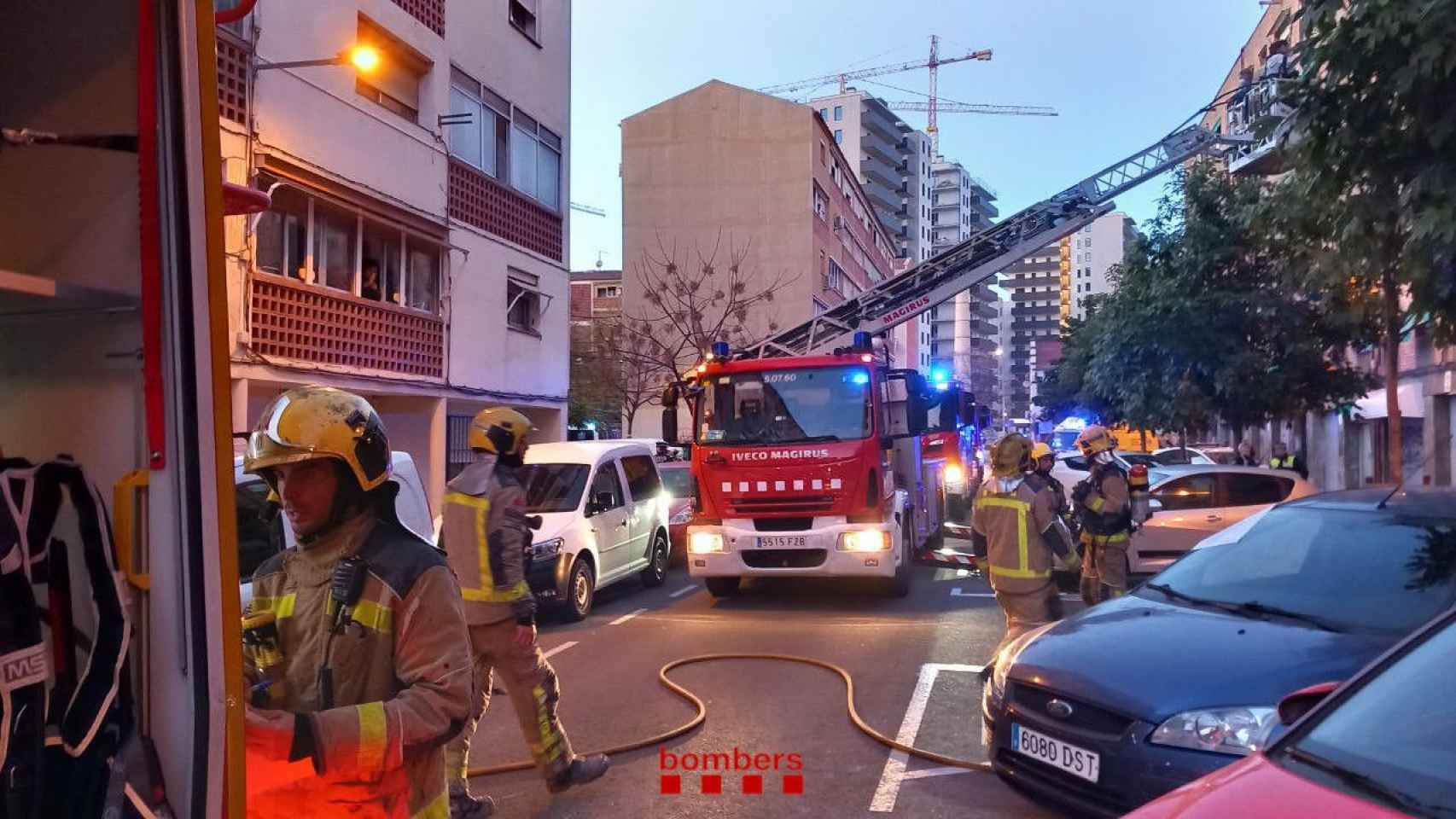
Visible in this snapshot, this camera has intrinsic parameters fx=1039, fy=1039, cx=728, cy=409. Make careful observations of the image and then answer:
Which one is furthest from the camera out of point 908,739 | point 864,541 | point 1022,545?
point 864,541

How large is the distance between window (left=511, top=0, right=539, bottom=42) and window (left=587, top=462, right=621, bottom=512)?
9848mm

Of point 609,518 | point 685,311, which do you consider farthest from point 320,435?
point 685,311

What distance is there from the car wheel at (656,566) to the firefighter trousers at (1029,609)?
6.67 m

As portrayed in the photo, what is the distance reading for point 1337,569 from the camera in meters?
4.84

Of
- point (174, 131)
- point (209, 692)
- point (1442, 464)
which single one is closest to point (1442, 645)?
point (209, 692)

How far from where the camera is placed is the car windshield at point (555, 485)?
35.4ft

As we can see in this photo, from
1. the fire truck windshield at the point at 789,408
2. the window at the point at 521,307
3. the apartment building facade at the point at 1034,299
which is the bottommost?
the fire truck windshield at the point at 789,408

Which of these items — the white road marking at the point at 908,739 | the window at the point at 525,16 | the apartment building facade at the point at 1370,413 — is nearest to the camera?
the white road marking at the point at 908,739

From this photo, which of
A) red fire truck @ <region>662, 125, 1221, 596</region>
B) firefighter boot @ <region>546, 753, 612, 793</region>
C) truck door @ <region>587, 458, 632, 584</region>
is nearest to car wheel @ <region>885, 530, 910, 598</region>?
red fire truck @ <region>662, 125, 1221, 596</region>

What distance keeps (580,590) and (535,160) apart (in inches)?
412

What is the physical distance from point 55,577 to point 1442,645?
3.35 m

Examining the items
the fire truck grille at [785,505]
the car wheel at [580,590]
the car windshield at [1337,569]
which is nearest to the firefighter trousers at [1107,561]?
the car windshield at [1337,569]

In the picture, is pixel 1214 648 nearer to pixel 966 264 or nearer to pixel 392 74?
pixel 966 264

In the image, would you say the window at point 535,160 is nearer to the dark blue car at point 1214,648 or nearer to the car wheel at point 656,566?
the car wheel at point 656,566
